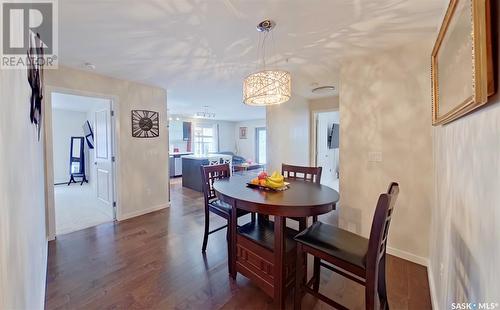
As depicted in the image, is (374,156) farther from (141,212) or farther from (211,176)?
(141,212)

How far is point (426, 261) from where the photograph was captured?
222 centimetres

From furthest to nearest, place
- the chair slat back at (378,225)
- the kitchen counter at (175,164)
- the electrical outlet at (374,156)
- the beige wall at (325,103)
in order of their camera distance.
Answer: the kitchen counter at (175,164) < the beige wall at (325,103) < the electrical outlet at (374,156) < the chair slat back at (378,225)

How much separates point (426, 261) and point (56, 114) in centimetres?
878

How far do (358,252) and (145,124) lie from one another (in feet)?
12.2

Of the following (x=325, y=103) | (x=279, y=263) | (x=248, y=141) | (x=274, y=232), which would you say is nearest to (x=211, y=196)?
(x=274, y=232)

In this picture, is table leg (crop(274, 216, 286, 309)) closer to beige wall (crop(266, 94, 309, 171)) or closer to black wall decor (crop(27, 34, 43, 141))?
black wall decor (crop(27, 34, 43, 141))

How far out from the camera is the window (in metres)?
9.10

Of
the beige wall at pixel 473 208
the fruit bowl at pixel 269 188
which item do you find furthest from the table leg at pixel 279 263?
the beige wall at pixel 473 208

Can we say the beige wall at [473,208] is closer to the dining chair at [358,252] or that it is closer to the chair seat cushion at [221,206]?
the dining chair at [358,252]

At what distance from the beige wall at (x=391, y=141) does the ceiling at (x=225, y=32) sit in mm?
270

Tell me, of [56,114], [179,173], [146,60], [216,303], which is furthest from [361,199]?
[56,114]

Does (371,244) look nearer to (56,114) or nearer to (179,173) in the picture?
(179,173)

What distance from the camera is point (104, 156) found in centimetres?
388

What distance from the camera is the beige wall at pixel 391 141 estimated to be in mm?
2225
